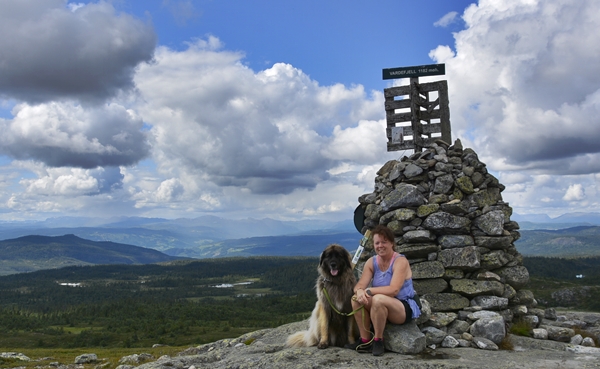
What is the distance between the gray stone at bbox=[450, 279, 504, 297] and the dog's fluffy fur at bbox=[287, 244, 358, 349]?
3.83 meters

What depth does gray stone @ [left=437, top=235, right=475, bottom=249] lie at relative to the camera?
12.4m

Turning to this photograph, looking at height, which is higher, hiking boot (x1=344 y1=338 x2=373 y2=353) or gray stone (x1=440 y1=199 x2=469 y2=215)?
gray stone (x1=440 y1=199 x2=469 y2=215)

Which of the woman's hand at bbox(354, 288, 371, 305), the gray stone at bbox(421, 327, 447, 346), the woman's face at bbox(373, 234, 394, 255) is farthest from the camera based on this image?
the gray stone at bbox(421, 327, 447, 346)

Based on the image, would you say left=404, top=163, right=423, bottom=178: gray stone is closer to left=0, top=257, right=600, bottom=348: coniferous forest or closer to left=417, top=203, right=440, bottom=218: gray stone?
left=417, top=203, right=440, bottom=218: gray stone

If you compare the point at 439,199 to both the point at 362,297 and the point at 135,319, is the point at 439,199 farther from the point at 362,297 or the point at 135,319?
the point at 135,319

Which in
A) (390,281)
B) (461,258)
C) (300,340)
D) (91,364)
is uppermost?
(461,258)

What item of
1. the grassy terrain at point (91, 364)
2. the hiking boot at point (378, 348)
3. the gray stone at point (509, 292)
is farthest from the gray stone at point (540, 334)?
the grassy terrain at point (91, 364)

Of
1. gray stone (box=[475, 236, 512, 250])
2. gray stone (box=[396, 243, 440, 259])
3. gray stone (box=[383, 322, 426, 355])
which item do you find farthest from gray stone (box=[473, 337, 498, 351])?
gray stone (box=[475, 236, 512, 250])

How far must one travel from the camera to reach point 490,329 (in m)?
10.5

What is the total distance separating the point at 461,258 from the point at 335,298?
4639mm

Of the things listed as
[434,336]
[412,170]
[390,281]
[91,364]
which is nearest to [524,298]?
[434,336]

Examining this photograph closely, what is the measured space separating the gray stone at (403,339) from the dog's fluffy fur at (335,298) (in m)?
0.76

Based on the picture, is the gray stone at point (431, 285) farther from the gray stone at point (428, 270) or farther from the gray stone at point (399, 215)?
the gray stone at point (399, 215)

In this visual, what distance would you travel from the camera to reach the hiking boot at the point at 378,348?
8.89 m
